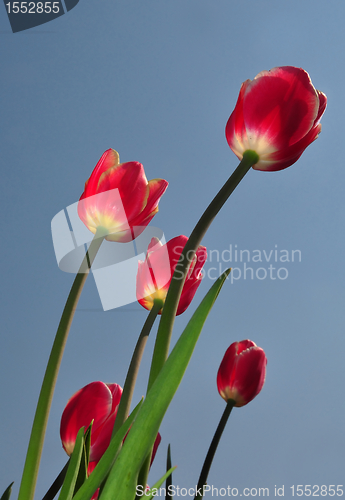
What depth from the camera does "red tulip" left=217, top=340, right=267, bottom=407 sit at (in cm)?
32

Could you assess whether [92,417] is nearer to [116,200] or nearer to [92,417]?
[92,417]

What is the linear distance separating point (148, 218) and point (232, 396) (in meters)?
0.17

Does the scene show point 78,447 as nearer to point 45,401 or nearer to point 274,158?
point 45,401

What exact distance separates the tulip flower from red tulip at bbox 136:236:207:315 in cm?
2

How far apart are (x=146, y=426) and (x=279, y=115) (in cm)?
13

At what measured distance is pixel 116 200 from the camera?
0.20 m

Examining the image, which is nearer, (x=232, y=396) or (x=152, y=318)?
(x=152, y=318)

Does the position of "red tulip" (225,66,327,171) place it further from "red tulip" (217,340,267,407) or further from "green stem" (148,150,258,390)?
"red tulip" (217,340,267,407)

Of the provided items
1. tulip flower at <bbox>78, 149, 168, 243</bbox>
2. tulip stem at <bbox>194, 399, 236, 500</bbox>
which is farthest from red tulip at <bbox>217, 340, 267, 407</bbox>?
tulip flower at <bbox>78, 149, 168, 243</bbox>

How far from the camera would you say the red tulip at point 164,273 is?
0.21 m

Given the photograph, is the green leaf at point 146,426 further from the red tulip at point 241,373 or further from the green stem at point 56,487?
the red tulip at point 241,373

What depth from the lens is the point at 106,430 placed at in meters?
0.22

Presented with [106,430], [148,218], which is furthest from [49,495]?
[148,218]

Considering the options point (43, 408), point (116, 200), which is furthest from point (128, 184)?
point (43, 408)
